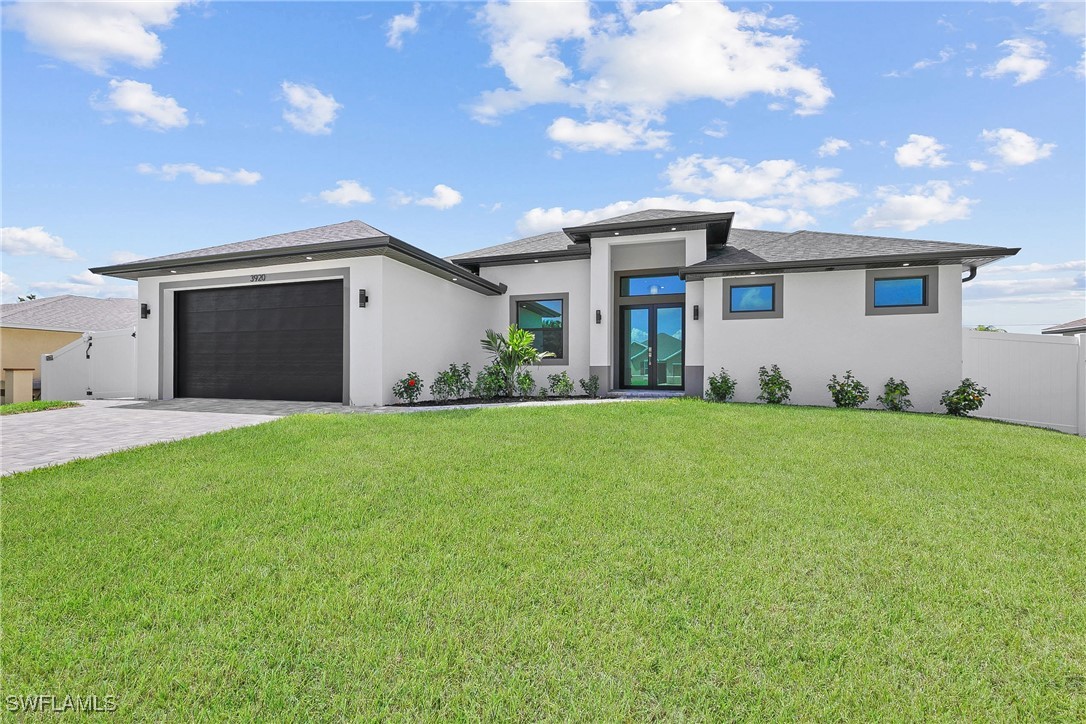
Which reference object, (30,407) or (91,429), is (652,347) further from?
(30,407)

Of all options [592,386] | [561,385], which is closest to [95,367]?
[561,385]

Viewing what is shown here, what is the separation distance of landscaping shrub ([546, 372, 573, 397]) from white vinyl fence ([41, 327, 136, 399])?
39.6 feet

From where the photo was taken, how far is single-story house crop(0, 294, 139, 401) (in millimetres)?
18047

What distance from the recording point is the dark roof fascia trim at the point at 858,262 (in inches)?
375

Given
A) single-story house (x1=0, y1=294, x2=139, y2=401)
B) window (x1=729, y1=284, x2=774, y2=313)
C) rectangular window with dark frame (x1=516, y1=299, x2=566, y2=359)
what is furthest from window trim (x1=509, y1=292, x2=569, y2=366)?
single-story house (x1=0, y1=294, x2=139, y2=401)

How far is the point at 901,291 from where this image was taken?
1040 centimetres

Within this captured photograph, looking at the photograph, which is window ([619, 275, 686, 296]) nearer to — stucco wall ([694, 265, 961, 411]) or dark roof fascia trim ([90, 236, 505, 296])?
stucco wall ([694, 265, 961, 411])

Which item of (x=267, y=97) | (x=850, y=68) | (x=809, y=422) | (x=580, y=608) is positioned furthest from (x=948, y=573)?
(x=267, y=97)

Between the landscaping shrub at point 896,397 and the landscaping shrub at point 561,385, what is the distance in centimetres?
710

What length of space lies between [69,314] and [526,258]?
21467 mm

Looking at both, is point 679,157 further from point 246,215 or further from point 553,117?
point 246,215

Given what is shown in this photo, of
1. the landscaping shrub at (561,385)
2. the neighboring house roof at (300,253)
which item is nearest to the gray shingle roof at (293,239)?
the neighboring house roof at (300,253)

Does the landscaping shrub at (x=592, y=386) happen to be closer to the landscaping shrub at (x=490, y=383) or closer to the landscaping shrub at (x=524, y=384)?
the landscaping shrub at (x=524, y=384)

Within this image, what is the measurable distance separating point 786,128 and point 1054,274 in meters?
21.4
